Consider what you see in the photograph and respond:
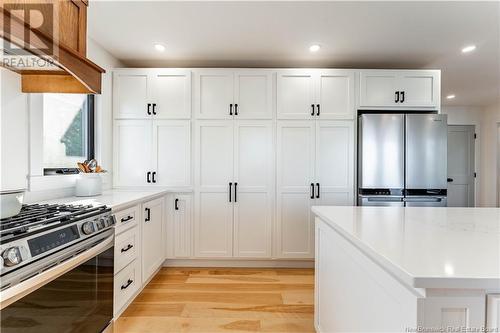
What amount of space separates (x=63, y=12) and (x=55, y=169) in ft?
4.37

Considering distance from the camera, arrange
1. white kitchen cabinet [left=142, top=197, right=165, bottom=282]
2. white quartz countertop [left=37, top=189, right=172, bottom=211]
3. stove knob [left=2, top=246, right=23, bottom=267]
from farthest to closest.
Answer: white kitchen cabinet [left=142, top=197, right=165, bottom=282] < white quartz countertop [left=37, top=189, right=172, bottom=211] < stove knob [left=2, top=246, right=23, bottom=267]

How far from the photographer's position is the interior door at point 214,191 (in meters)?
3.11

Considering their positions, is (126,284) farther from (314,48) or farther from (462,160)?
(462,160)

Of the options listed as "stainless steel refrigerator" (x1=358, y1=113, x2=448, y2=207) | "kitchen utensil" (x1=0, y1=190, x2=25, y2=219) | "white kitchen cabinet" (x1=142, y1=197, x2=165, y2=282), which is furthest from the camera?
"stainless steel refrigerator" (x1=358, y1=113, x2=448, y2=207)

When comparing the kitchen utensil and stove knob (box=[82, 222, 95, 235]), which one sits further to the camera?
stove knob (box=[82, 222, 95, 235])

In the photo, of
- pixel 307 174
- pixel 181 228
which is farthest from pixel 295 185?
pixel 181 228

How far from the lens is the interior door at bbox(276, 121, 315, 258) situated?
310cm

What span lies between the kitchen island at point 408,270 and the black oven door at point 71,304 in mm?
1325

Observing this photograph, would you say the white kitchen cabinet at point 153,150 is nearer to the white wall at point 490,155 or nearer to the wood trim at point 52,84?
the wood trim at point 52,84

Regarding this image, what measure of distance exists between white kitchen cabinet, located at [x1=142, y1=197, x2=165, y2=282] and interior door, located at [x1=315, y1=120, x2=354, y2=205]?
1.79 metres

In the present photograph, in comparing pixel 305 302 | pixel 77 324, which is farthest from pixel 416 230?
pixel 77 324

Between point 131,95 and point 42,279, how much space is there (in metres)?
2.46

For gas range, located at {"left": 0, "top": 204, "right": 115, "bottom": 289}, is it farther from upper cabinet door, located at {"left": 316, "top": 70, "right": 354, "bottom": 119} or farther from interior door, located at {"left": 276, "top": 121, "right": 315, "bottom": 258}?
upper cabinet door, located at {"left": 316, "top": 70, "right": 354, "bottom": 119}

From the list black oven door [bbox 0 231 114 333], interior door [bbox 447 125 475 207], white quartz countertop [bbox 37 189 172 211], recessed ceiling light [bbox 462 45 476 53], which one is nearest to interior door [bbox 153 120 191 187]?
white quartz countertop [bbox 37 189 172 211]
